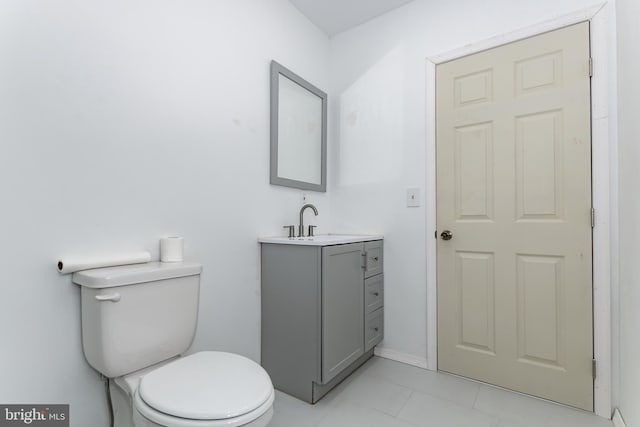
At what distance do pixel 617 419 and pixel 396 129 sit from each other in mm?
1859

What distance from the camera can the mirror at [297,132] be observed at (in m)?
1.92

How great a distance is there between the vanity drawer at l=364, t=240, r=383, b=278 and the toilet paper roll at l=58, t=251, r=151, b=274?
1.22 m

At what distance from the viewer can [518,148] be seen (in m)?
1.69

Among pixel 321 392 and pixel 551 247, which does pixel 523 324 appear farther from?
pixel 321 392

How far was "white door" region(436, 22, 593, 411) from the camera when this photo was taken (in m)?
1.54

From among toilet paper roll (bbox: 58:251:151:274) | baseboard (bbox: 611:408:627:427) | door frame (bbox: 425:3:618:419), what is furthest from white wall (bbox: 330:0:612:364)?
toilet paper roll (bbox: 58:251:151:274)

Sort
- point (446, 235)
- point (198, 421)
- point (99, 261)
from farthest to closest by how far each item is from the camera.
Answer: point (446, 235) < point (99, 261) < point (198, 421)

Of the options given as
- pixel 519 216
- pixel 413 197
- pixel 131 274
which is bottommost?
pixel 131 274

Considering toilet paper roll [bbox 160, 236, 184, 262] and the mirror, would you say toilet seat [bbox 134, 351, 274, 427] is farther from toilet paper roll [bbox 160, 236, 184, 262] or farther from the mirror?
the mirror

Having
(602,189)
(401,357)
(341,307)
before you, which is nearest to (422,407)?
(401,357)

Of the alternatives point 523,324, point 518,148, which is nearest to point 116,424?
point 523,324

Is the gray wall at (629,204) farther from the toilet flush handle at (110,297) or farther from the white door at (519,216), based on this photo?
the toilet flush handle at (110,297)

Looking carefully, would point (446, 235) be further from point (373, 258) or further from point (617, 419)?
point (617, 419)

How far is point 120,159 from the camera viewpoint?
4.03 ft
